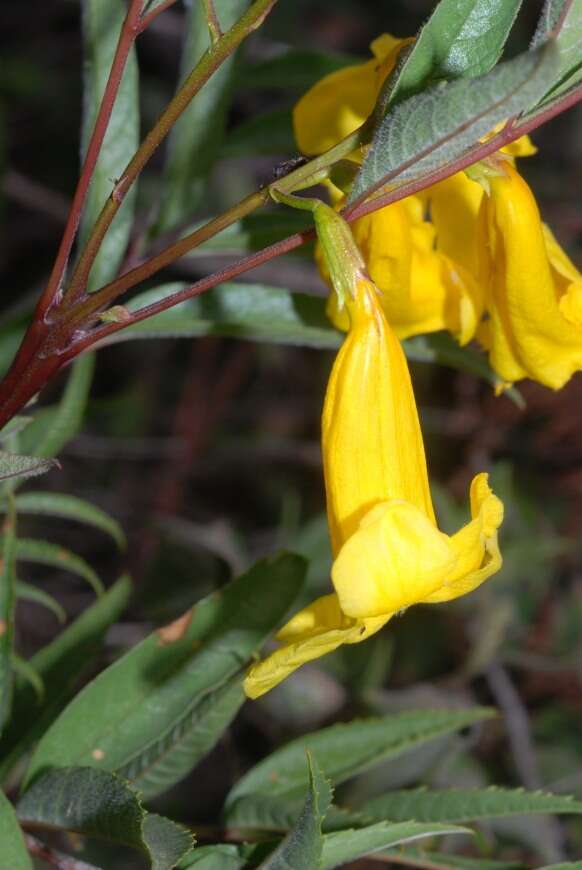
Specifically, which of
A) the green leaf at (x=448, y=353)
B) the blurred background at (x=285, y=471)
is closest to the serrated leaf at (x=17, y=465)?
the green leaf at (x=448, y=353)

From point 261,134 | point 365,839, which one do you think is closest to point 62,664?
point 365,839

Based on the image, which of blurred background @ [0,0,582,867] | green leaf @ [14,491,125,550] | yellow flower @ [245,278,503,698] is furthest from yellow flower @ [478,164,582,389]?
blurred background @ [0,0,582,867]

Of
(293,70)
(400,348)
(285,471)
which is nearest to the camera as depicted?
(400,348)

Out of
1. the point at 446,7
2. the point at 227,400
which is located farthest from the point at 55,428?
the point at 227,400

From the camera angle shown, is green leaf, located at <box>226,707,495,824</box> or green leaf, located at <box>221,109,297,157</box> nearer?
green leaf, located at <box>226,707,495,824</box>

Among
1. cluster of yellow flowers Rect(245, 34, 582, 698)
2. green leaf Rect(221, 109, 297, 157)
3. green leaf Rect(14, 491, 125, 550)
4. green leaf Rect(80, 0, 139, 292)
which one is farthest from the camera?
green leaf Rect(221, 109, 297, 157)

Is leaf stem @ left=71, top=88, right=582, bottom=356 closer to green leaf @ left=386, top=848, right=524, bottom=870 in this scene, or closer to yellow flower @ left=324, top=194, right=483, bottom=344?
yellow flower @ left=324, top=194, right=483, bottom=344

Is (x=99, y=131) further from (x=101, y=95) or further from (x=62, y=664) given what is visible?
(x=62, y=664)
